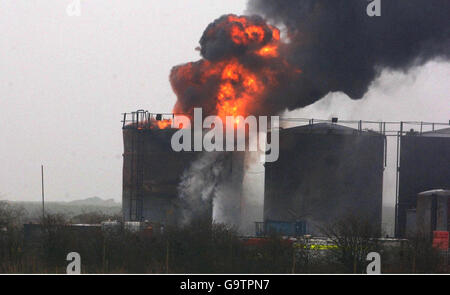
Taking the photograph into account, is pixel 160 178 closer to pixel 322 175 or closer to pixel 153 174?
pixel 153 174

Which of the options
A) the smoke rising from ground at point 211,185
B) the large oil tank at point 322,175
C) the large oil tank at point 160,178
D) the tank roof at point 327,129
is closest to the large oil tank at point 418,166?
the large oil tank at point 322,175

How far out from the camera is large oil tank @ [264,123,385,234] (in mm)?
52000

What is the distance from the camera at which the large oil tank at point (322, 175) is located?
52.0m

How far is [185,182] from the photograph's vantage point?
51.4 m

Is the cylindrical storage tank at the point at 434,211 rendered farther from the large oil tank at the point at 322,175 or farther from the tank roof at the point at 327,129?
the tank roof at the point at 327,129

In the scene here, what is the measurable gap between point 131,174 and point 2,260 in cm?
2150

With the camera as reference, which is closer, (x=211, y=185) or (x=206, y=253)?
(x=206, y=253)

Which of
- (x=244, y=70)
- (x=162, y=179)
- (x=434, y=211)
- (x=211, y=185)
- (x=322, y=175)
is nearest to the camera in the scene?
(x=434, y=211)

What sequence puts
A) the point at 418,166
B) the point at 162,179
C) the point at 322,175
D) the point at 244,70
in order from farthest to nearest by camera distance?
the point at 418,166, the point at 322,175, the point at 162,179, the point at 244,70

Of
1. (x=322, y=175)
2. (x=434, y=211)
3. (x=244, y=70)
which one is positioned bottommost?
(x=434, y=211)

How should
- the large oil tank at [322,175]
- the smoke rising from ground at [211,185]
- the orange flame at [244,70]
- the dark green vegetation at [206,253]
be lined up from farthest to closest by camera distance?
the large oil tank at [322,175], the smoke rising from ground at [211,185], the orange flame at [244,70], the dark green vegetation at [206,253]

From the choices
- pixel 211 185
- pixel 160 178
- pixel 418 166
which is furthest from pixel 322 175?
pixel 160 178

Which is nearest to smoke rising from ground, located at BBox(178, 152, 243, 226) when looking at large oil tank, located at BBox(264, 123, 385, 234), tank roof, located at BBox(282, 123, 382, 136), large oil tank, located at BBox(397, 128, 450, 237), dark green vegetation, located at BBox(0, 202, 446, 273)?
large oil tank, located at BBox(264, 123, 385, 234)

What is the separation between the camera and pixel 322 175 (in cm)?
5247
